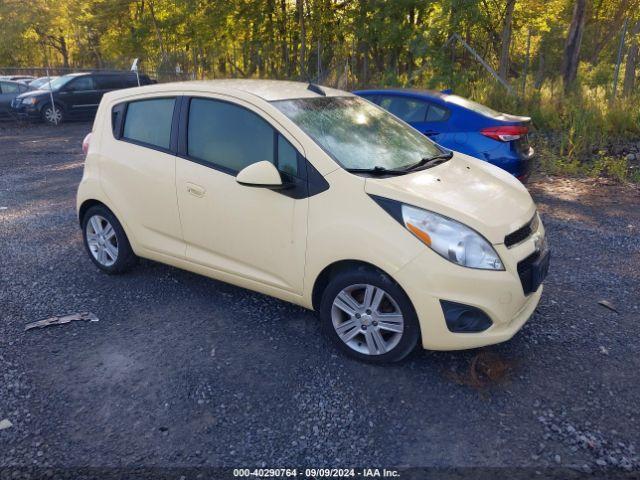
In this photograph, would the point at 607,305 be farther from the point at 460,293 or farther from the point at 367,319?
the point at 367,319

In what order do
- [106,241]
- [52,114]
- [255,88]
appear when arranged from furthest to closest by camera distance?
[52,114] < [106,241] < [255,88]

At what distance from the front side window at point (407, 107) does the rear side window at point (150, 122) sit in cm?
384

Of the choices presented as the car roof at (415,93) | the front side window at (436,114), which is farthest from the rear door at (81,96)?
the front side window at (436,114)

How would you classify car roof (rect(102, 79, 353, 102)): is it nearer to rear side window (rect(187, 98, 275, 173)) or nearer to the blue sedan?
rear side window (rect(187, 98, 275, 173))

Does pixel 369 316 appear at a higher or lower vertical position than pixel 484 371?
higher

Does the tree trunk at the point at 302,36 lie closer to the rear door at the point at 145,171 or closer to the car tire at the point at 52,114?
the car tire at the point at 52,114

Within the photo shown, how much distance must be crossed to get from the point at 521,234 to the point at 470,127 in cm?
386

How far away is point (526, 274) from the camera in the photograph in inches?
127

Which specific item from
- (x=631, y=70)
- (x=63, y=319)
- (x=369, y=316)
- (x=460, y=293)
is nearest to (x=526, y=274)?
(x=460, y=293)

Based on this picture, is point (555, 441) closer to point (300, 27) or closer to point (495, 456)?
point (495, 456)

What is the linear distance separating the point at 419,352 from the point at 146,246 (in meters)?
2.39

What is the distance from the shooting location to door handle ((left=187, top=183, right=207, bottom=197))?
3.90 meters

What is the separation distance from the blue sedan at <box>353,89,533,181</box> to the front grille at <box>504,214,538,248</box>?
3.28 meters

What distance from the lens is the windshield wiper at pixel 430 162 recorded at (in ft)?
12.3
